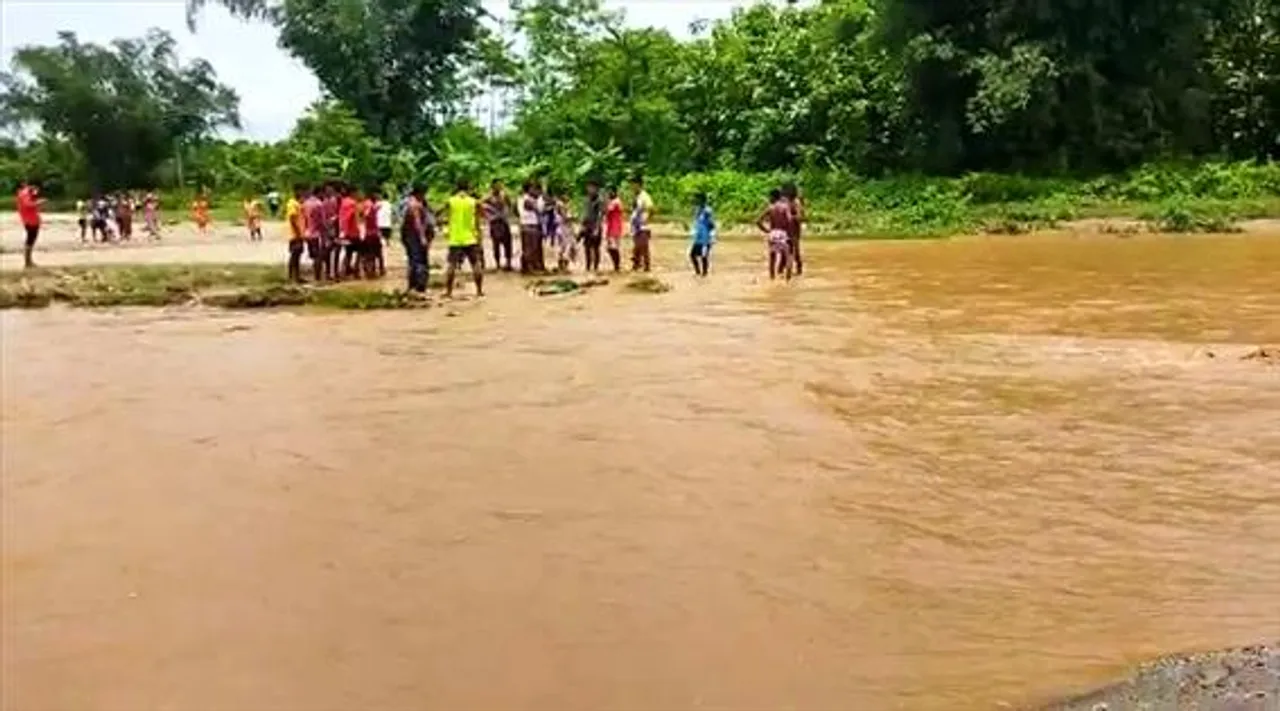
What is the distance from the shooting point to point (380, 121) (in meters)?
45.3

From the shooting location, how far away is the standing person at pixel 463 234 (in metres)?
17.8

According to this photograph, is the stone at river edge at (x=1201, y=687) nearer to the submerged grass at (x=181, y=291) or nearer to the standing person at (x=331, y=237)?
the submerged grass at (x=181, y=291)

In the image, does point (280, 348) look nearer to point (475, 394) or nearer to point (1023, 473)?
point (475, 394)

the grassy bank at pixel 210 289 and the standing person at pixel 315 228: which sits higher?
the standing person at pixel 315 228

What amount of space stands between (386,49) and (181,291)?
27705 millimetres

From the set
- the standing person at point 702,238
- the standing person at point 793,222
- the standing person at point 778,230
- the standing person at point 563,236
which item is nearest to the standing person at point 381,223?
the standing person at point 563,236

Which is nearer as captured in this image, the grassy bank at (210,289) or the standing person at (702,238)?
the grassy bank at (210,289)

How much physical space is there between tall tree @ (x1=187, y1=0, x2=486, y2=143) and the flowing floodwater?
3086 cm

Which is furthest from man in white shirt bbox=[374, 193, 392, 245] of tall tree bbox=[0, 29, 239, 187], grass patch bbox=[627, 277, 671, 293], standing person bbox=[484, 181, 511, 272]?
tall tree bbox=[0, 29, 239, 187]

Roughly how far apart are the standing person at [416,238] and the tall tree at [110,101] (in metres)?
36.0

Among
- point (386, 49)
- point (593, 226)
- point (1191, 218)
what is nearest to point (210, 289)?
point (593, 226)

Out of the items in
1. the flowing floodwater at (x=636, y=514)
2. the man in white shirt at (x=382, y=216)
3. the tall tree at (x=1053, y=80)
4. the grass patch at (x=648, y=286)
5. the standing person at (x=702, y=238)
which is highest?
the tall tree at (x=1053, y=80)

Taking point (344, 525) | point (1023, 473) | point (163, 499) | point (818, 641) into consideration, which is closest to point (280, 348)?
point (163, 499)

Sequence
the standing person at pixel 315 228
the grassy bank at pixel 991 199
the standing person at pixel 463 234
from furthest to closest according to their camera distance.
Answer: the grassy bank at pixel 991 199 < the standing person at pixel 315 228 < the standing person at pixel 463 234
